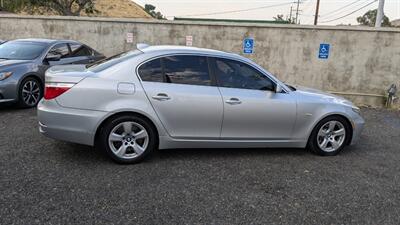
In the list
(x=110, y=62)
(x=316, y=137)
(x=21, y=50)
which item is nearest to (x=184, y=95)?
(x=110, y=62)

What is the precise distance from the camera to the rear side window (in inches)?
182

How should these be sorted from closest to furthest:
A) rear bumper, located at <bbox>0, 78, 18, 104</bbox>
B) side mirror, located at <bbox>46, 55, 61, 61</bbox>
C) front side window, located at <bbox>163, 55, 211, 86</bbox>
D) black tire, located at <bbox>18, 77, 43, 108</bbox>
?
front side window, located at <bbox>163, 55, 211, 86</bbox>, rear bumper, located at <bbox>0, 78, 18, 104</bbox>, black tire, located at <bbox>18, 77, 43, 108</bbox>, side mirror, located at <bbox>46, 55, 61, 61</bbox>

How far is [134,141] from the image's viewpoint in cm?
459

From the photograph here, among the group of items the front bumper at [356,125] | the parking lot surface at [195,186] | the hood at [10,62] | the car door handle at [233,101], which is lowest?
the parking lot surface at [195,186]

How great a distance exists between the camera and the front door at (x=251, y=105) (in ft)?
15.9

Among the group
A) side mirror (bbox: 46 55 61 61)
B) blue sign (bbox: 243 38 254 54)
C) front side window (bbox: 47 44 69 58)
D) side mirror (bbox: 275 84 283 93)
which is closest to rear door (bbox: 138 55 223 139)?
side mirror (bbox: 275 84 283 93)

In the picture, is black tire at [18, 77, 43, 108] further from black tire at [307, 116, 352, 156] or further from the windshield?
black tire at [307, 116, 352, 156]

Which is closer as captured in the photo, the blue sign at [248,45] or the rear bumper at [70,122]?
the rear bumper at [70,122]

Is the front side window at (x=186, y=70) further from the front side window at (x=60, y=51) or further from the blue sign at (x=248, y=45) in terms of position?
the blue sign at (x=248, y=45)

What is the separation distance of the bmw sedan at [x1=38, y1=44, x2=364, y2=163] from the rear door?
1 centimetres

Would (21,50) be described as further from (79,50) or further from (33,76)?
(79,50)

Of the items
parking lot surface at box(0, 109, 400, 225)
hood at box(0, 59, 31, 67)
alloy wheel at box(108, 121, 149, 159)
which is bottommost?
parking lot surface at box(0, 109, 400, 225)

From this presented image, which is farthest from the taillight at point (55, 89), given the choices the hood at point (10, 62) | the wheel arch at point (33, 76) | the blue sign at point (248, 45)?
the blue sign at point (248, 45)

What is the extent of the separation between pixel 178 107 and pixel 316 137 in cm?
213
